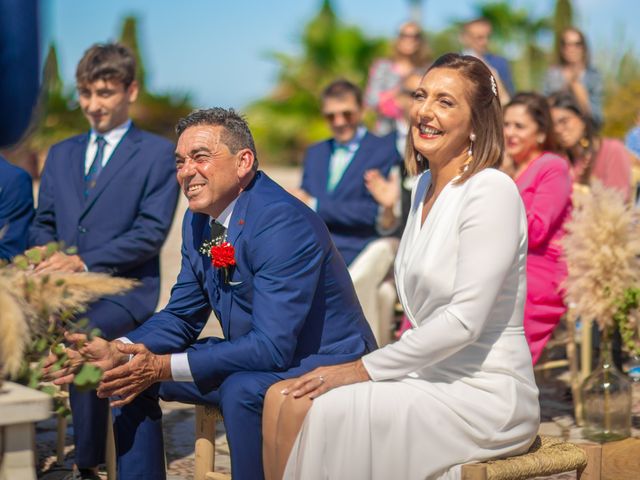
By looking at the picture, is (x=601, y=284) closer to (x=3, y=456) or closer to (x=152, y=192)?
(x=152, y=192)

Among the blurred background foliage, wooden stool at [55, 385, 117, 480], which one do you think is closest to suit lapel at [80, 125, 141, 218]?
wooden stool at [55, 385, 117, 480]

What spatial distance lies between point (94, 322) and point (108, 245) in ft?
1.60

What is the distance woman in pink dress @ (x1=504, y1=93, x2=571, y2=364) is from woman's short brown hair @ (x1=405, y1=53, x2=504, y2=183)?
1.93 metres

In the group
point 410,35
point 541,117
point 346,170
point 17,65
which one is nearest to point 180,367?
point 17,65

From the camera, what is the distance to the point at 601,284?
18.1 ft

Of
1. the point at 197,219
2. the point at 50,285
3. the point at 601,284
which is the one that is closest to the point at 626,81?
the point at 601,284

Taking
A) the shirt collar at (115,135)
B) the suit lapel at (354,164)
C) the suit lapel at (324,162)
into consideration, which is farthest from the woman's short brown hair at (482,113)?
the suit lapel at (324,162)

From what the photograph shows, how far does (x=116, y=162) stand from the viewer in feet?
18.7

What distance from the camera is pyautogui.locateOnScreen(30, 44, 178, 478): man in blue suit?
217 inches

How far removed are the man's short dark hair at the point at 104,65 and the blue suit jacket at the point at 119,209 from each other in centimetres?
30

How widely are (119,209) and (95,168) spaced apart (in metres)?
0.28

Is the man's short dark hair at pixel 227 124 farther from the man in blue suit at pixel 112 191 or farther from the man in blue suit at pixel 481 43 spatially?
the man in blue suit at pixel 481 43

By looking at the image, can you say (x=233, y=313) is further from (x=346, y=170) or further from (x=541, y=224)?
(x=346, y=170)

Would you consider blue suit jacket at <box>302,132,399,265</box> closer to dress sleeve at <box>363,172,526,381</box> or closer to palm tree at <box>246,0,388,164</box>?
dress sleeve at <box>363,172,526,381</box>
